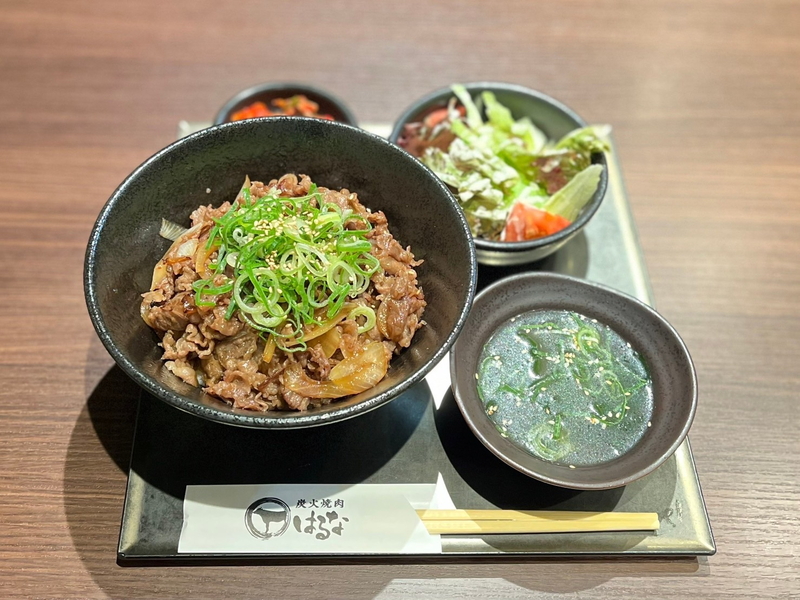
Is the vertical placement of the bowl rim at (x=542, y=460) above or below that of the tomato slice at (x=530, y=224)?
below

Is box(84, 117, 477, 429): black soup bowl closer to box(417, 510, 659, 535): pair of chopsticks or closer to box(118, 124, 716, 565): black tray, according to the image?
box(118, 124, 716, 565): black tray

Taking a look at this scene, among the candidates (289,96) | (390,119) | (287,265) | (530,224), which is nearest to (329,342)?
(287,265)

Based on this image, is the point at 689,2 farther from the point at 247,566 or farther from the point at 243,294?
the point at 247,566

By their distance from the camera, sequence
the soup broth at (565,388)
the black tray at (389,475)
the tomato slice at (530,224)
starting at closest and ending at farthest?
the black tray at (389,475) < the soup broth at (565,388) < the tomato slice at (530,224)

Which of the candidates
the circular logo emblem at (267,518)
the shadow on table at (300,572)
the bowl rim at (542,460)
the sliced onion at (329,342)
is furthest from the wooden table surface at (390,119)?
the sliced onion at (329,342)

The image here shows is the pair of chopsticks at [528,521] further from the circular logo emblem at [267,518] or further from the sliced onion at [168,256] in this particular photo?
the sliced onion at [168,256]

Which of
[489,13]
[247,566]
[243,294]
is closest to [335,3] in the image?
[489,13]
